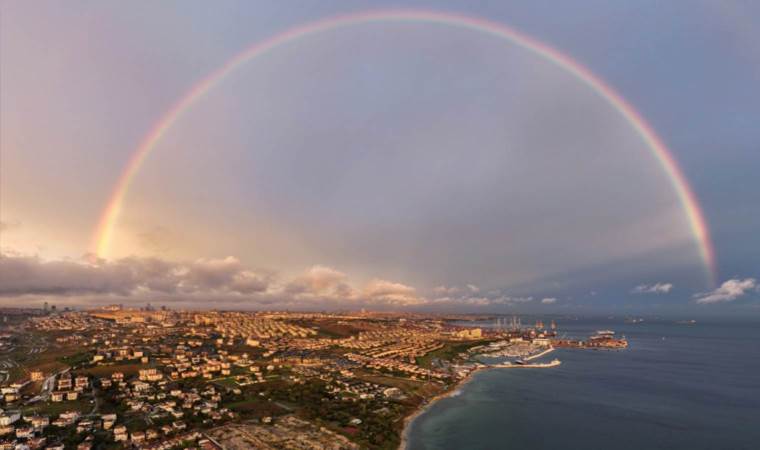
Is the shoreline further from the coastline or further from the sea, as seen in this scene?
the sea

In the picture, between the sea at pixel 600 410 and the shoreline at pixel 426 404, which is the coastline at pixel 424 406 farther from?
the sea at pixel 600 410

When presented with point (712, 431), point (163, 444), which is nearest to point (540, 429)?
point (712, 431)

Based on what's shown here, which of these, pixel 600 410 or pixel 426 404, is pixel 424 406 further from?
pixel 600 410

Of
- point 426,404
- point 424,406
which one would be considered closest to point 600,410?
point 426,404

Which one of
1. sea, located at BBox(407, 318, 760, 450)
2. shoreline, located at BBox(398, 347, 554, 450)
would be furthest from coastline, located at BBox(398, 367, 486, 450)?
sea, located at BBox(407, 318, 760, 450)

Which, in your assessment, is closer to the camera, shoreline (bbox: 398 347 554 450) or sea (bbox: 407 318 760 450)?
shoreline (bbox: 398 347 554 450)

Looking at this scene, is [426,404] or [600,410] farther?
[600,410]

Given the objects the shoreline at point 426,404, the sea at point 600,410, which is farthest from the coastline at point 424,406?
the sea at point 600,410

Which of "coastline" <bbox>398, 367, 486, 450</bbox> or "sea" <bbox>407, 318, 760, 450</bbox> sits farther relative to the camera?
"sea" <bbox>407, 318, 760, 450</bbox>
